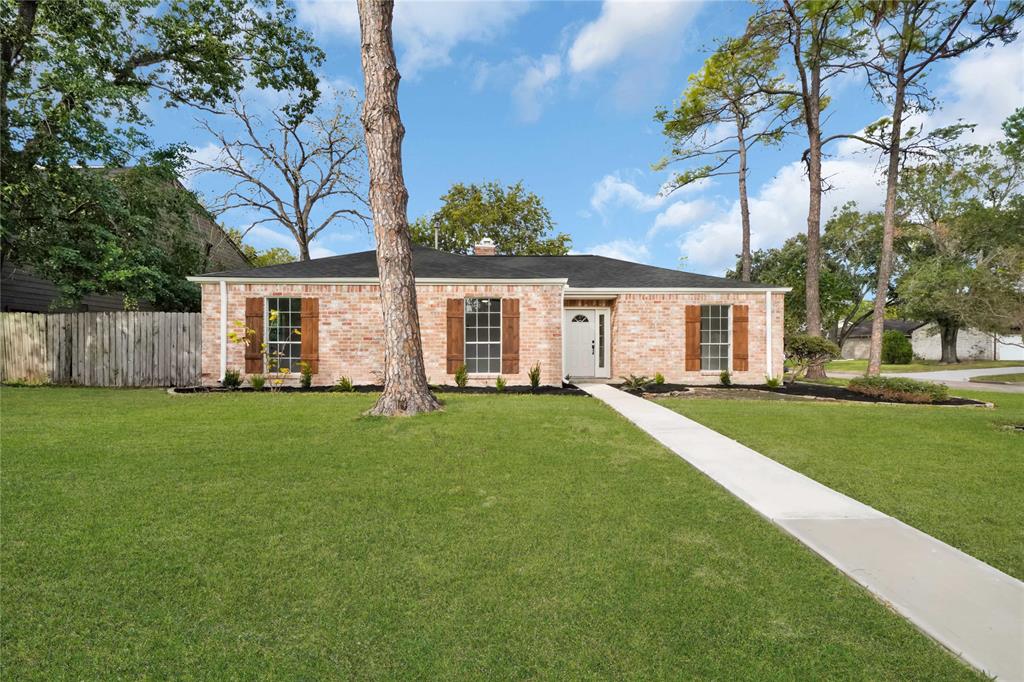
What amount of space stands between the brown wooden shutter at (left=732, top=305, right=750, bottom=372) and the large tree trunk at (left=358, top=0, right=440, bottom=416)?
877 centimetres

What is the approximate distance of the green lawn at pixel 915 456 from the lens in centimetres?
321

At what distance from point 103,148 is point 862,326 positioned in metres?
57.3

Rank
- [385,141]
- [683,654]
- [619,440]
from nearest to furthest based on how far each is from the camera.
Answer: [683,654] → [619,440] → [385,141]

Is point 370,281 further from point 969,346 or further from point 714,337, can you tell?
point 969,346

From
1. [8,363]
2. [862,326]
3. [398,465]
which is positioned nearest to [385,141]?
[398,465]

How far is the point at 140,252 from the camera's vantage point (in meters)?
12.1

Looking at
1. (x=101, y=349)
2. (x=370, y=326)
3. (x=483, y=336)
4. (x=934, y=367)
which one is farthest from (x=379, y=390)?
(x=934, y=367)

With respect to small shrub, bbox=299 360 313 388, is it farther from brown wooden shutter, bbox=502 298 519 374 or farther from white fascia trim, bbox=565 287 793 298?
white fascia trim, bbox=565 287 793 298

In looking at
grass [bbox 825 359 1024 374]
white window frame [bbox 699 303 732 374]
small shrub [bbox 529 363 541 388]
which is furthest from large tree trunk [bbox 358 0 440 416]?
grass [bbox 825 359 1024 374]

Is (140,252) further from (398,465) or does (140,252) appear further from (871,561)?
(871,561)

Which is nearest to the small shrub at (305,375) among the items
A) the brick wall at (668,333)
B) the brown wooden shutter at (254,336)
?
the brown wooden shutter at (254,336)

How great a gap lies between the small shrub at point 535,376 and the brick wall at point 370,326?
124mm

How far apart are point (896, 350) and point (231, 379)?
1599 inches

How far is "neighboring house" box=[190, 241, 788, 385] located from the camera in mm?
11438
